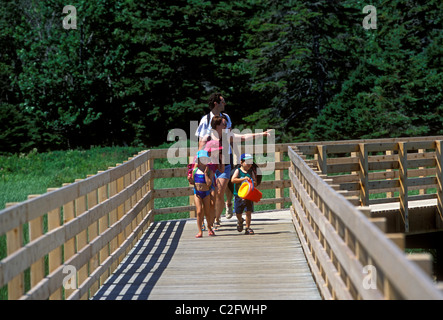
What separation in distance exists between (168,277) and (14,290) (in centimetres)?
349

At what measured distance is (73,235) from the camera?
6.51 meters

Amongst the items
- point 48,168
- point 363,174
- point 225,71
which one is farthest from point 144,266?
point 225,71

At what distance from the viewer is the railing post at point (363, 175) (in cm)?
1304

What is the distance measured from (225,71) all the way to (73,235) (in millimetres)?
36381

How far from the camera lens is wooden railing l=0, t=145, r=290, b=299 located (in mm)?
4969

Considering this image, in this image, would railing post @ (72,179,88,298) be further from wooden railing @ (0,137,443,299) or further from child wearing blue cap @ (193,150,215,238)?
child wearing blue cap @ (193,150,215,238)

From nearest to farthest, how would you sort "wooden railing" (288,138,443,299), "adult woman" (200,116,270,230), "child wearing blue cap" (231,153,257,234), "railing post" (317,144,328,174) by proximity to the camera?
"wooden railing" (288,138,443,299) < "adult woman" (200,116,270,230) < "child wearing blue cap" (231,153,257,234) < "railing post" (317,144,328,174)

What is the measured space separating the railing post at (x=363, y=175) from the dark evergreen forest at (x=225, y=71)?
2278 centimetres

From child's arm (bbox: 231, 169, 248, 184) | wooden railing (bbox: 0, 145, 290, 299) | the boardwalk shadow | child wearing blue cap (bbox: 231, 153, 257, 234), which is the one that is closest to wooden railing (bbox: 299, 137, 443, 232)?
child wearing blue cap (bbox: 231, 153, 257, 234)

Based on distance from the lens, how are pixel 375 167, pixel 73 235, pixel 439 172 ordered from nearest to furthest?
pixel 73 235, pixel 375 167, pixel 439 172

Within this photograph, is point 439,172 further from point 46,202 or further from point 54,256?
point 46,202

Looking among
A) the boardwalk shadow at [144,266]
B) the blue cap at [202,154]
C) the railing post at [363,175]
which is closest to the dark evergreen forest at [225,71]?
the railing post at [363,175]

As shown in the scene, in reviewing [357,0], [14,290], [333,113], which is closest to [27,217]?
[14,290]

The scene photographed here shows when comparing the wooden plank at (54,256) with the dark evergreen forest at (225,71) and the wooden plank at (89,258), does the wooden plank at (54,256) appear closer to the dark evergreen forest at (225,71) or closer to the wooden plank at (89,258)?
the wooden plank at (89,258)
